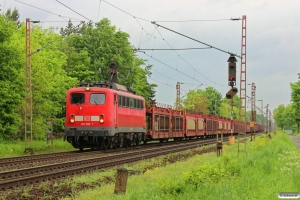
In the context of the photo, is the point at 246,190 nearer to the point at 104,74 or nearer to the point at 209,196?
the point at 209,196

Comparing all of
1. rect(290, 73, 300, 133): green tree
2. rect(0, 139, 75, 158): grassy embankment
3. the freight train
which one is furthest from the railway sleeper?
rect(290, 73, 300, 133): green tree

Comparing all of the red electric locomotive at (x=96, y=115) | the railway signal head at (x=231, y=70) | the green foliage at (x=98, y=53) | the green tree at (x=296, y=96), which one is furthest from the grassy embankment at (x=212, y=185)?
the green tree at (x=296, y=96)

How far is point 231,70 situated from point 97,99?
8.36m

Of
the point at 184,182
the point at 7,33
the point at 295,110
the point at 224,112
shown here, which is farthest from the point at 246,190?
the point at 224,112

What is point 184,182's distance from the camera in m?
10.5

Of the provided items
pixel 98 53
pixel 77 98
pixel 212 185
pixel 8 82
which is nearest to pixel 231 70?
pixel 77 98

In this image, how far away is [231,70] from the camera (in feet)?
70.0

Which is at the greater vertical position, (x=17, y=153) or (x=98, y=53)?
(x=98, y=53)

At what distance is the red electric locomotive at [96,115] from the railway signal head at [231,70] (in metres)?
7.50

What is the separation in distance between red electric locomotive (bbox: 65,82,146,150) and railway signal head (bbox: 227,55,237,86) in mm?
7505

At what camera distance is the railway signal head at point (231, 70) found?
21156mm

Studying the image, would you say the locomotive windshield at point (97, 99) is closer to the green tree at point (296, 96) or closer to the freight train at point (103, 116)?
the freight train at point (103, 116)

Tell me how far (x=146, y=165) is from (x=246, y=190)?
8696 millimetres

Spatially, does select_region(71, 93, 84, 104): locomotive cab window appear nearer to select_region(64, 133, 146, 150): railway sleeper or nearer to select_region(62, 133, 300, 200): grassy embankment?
select_region(64, 133, 146, 150): railway sleeper
